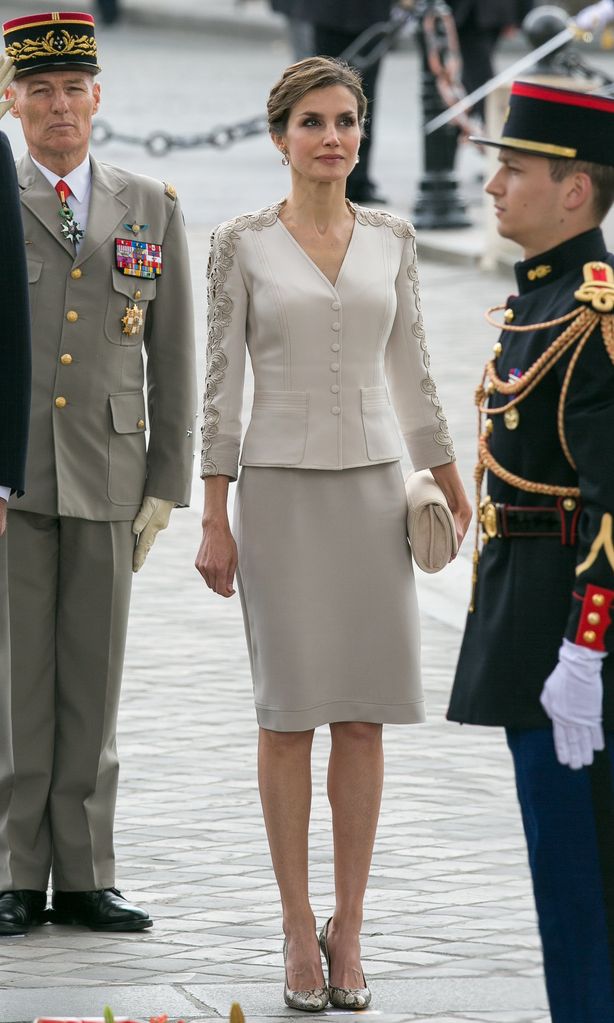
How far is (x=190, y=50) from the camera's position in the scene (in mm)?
29297

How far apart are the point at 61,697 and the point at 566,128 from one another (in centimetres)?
194

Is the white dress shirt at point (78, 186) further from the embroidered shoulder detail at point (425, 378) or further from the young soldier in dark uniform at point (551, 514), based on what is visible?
the young soldier in dark uniform at point (551, 514)

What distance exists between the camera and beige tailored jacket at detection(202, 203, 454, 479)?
4328mm

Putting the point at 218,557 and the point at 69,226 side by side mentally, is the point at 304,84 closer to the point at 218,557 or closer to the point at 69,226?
the point at 69,226

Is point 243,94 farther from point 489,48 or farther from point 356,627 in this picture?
point 356,627

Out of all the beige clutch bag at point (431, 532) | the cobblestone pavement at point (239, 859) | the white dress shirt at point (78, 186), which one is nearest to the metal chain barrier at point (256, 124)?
the cobblestone pavement at point (239, 859)

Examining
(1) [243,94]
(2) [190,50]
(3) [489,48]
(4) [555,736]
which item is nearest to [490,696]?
(4) [555,736]

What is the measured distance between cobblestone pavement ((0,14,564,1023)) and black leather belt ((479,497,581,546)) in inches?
44.0

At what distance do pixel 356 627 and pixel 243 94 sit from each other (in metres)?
21.5

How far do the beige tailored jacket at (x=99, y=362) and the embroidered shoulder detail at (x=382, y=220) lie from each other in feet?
1.95

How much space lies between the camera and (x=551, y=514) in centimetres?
356

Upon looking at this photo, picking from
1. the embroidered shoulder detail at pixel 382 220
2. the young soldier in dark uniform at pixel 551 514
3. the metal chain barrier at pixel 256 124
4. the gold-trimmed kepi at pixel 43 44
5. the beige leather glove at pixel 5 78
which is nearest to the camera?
the young soldier in dark uniform at pixel 551 514

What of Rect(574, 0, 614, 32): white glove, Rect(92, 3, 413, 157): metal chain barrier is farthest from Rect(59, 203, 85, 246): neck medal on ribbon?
Rect(92, 3, 413, 157): metal chain barrier

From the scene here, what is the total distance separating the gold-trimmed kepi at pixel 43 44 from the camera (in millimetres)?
4688
